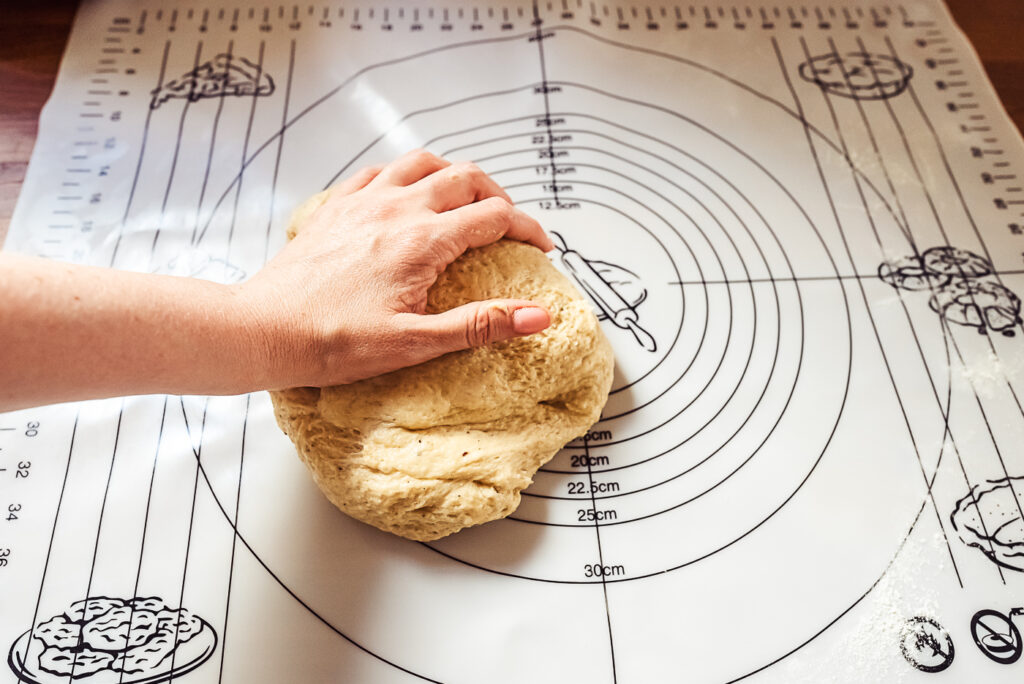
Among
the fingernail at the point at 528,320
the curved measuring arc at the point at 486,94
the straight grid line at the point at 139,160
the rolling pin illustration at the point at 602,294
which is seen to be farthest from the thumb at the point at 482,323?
the straight grid line at the point at 139,160

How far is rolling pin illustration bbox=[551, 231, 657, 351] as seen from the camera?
135cm

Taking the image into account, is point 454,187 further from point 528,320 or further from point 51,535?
point 51,535

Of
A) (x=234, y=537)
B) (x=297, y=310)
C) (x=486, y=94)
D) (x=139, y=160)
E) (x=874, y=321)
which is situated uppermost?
(x=486, y=94)

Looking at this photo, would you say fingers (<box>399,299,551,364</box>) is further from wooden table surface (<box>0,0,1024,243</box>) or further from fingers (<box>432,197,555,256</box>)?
wooden table surface (<box>0,0,1024,243</box>)

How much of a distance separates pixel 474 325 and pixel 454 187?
0.89 feet

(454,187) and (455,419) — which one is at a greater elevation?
(454,187)

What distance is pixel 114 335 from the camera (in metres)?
0.83

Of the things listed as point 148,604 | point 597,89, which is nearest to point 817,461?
point 597,89

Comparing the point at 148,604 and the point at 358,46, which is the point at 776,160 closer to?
the point at 358,46

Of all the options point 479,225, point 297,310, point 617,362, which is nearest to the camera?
point 297,310

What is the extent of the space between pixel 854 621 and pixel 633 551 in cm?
33

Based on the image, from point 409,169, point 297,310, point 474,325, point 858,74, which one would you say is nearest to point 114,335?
point 297,310

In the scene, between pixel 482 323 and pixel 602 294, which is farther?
pixel 602 294

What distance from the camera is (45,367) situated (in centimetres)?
80
